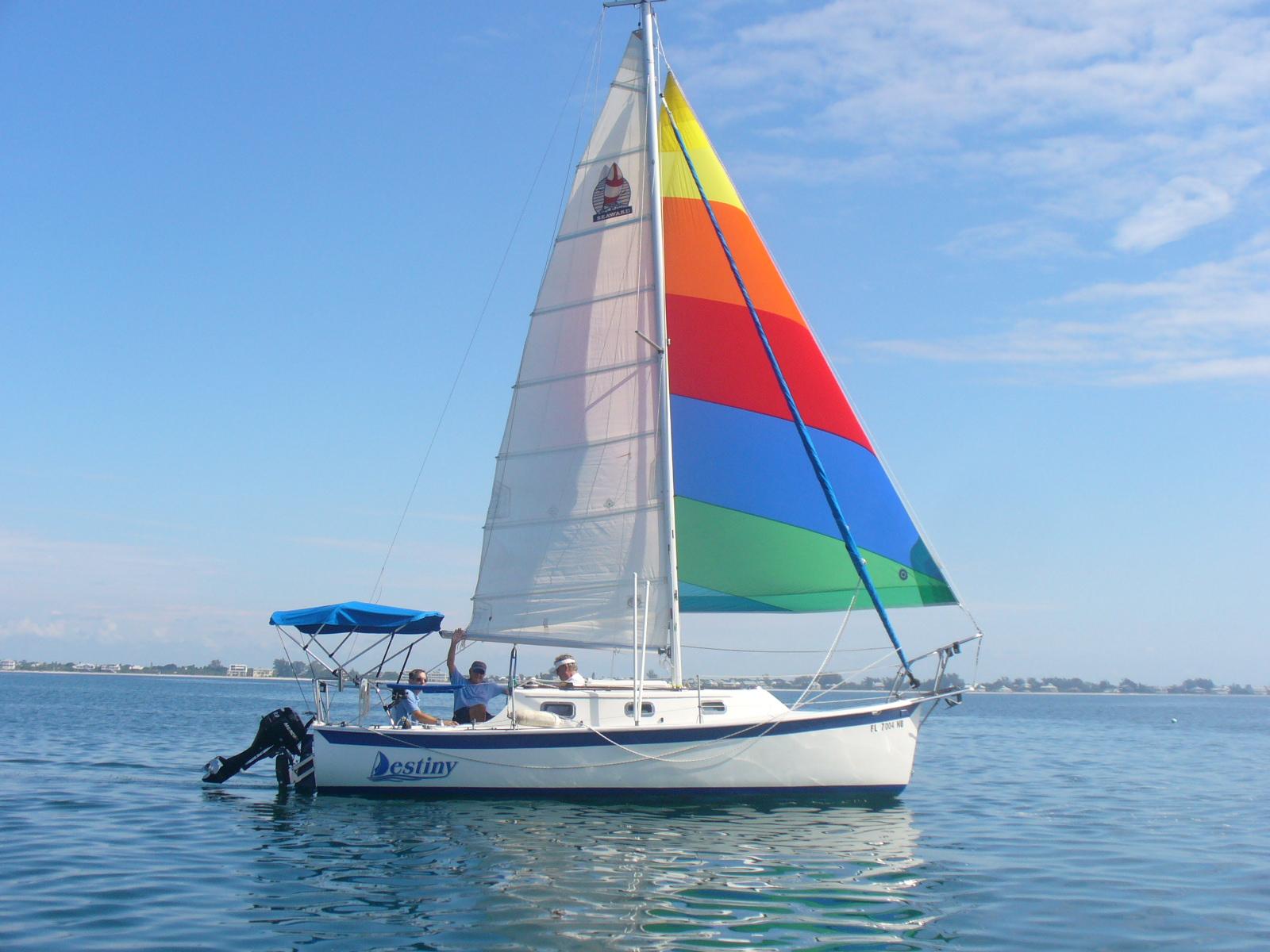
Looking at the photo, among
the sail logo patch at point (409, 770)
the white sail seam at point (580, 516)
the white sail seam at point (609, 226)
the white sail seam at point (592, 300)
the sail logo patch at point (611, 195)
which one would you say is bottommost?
the sail logo patch at point (409, 770)

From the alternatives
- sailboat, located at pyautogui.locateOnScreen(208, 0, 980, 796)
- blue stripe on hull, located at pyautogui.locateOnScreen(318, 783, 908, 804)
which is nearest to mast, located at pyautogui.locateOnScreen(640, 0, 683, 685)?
sailboat, located at pyautogui.locateOnScreen(208, 0, 980, 796)

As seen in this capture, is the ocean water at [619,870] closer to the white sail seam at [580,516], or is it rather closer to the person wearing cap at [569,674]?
the person wearing cap at [569,674]

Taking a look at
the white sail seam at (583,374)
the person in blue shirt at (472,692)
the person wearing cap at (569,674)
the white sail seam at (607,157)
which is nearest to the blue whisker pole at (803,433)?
the white sail seam at (607,157)

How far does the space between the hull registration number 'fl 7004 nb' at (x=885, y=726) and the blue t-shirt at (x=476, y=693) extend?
217 inches

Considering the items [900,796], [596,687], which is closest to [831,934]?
[596,687]

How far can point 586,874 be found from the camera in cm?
1062

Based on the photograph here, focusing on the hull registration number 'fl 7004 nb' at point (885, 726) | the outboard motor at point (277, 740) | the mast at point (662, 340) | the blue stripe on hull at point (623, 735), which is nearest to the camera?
the blue stripe on hull at point (623, 735)

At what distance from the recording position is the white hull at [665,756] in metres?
14.7

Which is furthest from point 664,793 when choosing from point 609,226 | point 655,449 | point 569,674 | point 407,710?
point 609,226

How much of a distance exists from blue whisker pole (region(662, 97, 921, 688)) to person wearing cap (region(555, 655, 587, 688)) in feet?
14.7

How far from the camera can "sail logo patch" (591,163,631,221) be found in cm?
1703

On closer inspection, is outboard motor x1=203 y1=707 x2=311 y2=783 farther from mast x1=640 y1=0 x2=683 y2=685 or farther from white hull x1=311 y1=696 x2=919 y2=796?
mast x1=640 y1=0 x2=683 y2=685

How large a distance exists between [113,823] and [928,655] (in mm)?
11422

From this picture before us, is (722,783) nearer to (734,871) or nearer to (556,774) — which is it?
(556,774)
